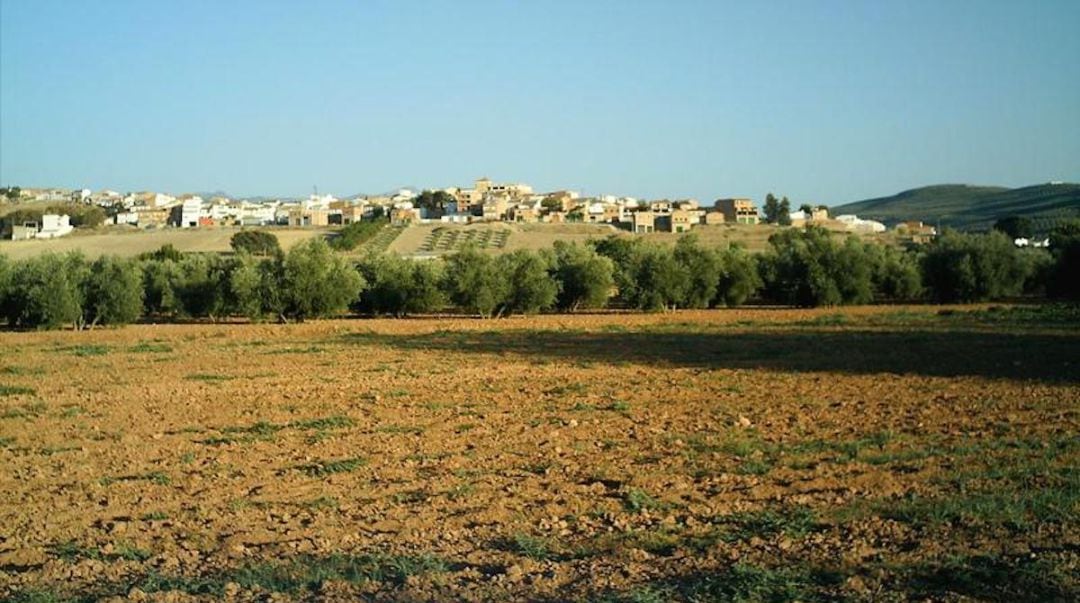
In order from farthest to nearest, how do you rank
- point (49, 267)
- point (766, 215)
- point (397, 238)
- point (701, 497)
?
point (766, 215), point (397, 238), point (49, 267), point (701, 497)

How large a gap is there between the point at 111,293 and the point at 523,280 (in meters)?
21.3

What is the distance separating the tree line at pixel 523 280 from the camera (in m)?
46.9

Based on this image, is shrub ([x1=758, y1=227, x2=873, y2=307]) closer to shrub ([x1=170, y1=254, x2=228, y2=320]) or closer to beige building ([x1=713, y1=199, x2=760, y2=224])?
shrub ([x1=170, y1=254, x2=228, y2=320])

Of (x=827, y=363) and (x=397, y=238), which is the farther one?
(x=397, y=238)

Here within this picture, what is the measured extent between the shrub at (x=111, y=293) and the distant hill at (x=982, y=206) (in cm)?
9505

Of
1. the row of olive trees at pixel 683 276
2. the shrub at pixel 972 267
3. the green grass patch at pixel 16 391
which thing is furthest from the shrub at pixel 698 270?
the green grass patch at pixel 16 391

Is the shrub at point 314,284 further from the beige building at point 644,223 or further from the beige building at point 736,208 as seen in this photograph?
the beige building at point 736,208

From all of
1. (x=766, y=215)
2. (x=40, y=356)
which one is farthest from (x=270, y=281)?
(x=766, y=215)

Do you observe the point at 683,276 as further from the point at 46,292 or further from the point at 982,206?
the point at 982,206

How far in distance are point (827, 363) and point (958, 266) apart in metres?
38.3

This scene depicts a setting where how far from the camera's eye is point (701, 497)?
10.1 metres

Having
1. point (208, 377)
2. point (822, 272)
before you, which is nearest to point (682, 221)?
point (822, 272)

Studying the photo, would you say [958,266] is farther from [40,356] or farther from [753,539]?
[753,539]

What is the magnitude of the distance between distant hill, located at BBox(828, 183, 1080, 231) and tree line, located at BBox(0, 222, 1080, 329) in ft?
175
